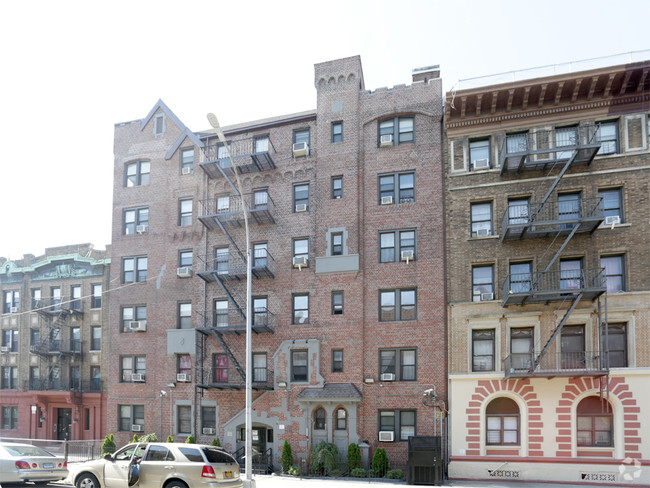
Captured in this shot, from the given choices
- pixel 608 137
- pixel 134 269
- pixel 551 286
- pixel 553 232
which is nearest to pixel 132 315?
pixel 134 269

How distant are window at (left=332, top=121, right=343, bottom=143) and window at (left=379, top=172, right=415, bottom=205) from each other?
130 inches

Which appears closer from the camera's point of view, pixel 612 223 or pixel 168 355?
pixel 612 223

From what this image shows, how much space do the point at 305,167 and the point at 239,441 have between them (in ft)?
46.4

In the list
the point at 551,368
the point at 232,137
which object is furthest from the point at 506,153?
the point at 232,137

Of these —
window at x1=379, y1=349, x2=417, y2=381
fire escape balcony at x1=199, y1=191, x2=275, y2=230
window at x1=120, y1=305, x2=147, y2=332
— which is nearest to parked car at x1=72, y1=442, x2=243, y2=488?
window at x1=379, y1=349, x2=417, y2=381

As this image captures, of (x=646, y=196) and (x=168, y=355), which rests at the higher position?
(x=646, y=196)

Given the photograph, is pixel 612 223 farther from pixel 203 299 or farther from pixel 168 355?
pixel 168 355

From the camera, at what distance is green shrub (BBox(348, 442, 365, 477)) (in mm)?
22844

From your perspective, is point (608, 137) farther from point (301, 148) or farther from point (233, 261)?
point (233, 261)

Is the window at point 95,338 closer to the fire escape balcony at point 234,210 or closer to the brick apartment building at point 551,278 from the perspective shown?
the fire escape balcony at point 234,210

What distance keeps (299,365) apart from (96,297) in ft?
51.5

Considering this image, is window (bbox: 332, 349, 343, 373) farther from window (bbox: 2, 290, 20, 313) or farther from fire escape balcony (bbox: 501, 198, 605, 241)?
window (bbox: 2, 290, 20, 313)

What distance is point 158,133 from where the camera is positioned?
1197 inches

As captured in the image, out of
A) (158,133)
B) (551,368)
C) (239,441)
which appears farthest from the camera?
(158,133)
